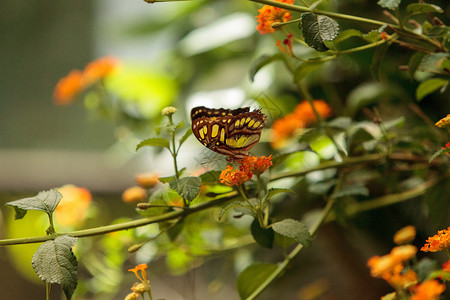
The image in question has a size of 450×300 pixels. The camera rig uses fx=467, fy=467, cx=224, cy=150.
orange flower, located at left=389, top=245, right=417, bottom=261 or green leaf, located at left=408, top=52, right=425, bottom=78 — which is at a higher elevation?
green leaf, located at left=408, top=52, right=425, bottom=78

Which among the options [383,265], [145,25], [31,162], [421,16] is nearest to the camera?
[383,265]

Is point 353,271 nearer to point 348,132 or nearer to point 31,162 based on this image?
point 348,132

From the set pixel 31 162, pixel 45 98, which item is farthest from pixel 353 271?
pixel 45 98

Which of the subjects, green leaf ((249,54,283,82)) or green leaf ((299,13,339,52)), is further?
green leaf ((249,54,283,82))

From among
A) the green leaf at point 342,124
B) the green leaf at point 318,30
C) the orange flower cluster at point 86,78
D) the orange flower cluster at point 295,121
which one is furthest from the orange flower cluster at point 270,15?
the orange flower cluster at point 86,78

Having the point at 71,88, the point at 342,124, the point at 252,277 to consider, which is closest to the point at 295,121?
the point at 342,124

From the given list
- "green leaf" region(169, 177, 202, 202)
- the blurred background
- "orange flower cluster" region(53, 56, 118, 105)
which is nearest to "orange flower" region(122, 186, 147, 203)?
the blurred background

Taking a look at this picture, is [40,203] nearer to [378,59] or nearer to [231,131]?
[231,131]

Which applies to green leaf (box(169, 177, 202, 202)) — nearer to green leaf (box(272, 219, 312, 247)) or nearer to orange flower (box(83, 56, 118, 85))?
green leaf (box(272, 219, 312, 247))
